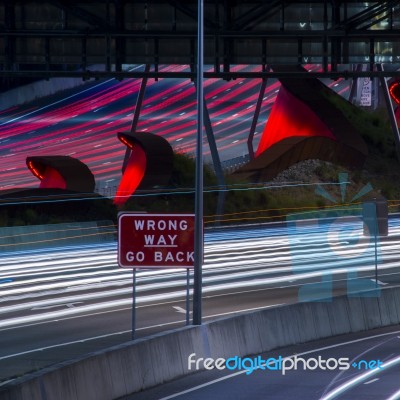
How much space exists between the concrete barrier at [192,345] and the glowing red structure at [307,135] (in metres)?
37.2

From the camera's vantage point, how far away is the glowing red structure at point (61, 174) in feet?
185

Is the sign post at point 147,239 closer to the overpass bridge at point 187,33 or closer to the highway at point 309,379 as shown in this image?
the highway at point 309,379

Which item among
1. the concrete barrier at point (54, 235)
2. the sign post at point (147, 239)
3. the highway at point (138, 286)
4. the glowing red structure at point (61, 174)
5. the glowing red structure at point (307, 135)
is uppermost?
the glowing red structure at point (307, 135)

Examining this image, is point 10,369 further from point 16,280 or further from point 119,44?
point 119,44

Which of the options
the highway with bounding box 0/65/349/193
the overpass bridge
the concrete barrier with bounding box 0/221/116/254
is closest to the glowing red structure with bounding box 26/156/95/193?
the concrete barrier with bounding box 0/221/116/254

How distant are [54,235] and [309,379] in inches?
1103

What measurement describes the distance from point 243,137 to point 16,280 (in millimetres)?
62426

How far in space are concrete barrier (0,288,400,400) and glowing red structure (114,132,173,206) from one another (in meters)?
28.2

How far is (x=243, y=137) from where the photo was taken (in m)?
97.7

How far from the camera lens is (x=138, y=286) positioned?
1428 inches

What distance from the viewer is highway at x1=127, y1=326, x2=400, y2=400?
63.4ft

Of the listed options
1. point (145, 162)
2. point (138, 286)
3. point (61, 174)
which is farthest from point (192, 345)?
point (145, 162)

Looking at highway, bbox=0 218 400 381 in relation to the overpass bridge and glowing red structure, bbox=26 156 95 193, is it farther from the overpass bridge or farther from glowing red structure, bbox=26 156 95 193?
glowing red structure, bbox=26 156 95 193

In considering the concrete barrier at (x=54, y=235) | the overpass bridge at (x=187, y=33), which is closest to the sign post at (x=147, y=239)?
the overpass bridge at (x=187, y=33)
